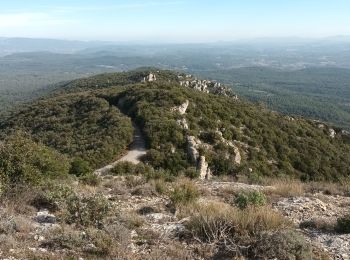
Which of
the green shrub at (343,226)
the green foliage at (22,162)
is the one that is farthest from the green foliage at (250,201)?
the green foliage at (22,162)

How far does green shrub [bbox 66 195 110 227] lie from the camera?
7.79 m

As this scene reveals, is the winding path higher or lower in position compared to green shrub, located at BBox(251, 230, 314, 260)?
lower

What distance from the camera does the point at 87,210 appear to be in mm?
7898

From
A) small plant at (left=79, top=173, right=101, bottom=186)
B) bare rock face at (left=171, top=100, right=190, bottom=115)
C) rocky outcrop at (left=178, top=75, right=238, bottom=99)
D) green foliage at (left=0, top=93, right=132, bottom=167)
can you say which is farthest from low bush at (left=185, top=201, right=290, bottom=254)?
rocky outcrop at (left=178, top=75, right=238, bottom=99)

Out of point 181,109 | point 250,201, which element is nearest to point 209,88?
point 181,109

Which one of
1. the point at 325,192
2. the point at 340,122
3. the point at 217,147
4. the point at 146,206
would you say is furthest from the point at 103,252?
the point at 340,122

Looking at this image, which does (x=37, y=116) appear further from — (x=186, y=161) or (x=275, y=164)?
(x=275, y=164)

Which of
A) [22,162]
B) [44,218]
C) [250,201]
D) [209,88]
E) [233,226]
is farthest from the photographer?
[209,88]

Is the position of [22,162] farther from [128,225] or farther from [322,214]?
[322,214]

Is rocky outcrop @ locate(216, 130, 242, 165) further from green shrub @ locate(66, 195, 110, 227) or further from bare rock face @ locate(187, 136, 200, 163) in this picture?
green shrub @ locate(66, 195, 110, 227)

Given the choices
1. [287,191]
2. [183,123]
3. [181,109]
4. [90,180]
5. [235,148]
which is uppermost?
[287,191]

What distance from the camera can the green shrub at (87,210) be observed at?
7789 millimetres

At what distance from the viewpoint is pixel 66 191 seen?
9.34 meters

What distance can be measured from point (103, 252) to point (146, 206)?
311cm
